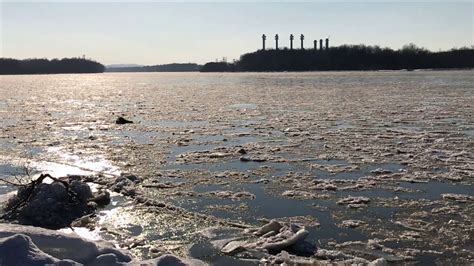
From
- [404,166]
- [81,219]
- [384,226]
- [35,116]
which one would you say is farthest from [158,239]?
[35,116]

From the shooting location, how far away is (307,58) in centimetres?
13575

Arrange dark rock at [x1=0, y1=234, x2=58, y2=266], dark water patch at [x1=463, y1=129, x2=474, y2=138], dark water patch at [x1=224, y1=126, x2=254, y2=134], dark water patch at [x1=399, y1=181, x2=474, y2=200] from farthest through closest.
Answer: dark water patch at [x1=224, y1=126, x2=254, y2=134] < dark water patch at [x1=463, y1=129, x2=474, y2=138] < dark water patch at [x1=399, y1=181, x2=474, y2=200] < dark rock at [x1=0, y1=234, x2=58, y2=266]

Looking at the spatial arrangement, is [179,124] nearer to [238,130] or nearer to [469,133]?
[238,130]

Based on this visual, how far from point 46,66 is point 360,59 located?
4344 inches

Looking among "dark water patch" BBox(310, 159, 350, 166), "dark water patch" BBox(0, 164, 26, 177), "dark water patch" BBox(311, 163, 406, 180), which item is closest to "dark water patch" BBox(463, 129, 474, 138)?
"dark water patch" BBox(311, 163, 406, 180)

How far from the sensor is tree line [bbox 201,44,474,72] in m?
127

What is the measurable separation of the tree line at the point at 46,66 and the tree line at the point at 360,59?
7270 cm

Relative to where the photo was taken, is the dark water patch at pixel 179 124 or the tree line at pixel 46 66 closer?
the dark water patch at pixel 179 124

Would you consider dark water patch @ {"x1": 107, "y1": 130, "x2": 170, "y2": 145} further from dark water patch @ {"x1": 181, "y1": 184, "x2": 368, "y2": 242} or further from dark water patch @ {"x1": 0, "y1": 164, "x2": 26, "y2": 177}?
dark water patch @ {"x1": 181, "y1": 184, "x2": 368, "y2": 242}

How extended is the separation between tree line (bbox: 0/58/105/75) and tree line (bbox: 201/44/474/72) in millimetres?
72700

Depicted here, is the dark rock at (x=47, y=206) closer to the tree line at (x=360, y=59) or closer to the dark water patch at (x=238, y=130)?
the dark water patch at (x=238, y=130)

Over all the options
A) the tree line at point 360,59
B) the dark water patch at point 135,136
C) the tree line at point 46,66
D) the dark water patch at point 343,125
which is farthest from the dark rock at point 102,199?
the tree line at point 46,66

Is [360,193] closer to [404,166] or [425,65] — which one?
[404,166]

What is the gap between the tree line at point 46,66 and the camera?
160 m
